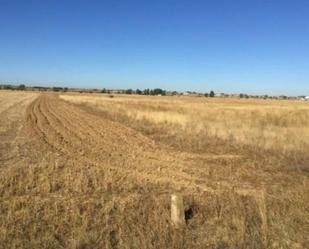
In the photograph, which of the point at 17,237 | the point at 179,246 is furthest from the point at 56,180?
the point at 179,246

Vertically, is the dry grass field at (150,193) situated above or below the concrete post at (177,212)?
below

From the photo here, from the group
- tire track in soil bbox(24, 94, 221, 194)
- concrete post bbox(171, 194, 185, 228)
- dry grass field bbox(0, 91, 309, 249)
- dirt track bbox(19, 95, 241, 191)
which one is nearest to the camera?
dry grass field bbox(0, 91, 309, 249)

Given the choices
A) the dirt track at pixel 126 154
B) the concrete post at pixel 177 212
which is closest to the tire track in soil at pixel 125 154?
the dirt track at pixel 126 154

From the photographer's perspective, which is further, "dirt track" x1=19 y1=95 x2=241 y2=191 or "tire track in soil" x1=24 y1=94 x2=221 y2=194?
"dirt track" x1=19 y1=95 x2=241 y2=191

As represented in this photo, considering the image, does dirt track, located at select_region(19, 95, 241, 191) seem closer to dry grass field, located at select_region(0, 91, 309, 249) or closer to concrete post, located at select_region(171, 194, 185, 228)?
dry grass field, located at select_region(0, 91, 309, 249)

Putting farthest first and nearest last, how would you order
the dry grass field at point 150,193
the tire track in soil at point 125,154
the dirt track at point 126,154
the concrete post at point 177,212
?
1. the dirt track at point 126,154
2. the tire track in soil at point 125,154
3. the concrete post at point 177,212
4. the dry grass field at point 150,193

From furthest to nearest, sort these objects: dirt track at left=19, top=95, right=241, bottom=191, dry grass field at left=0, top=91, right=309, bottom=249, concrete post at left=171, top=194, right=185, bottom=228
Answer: dirt track at left=19, top=95, right=241, bottom=191 < concrete post at left=171, top=194, right=185, bottom=228 < dry grass field at left=0, top=91, right=309, bottom=249

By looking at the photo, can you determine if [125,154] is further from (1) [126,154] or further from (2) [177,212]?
(2) [177,212]

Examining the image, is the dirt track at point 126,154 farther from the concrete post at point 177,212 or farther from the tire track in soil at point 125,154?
the concrete post at point 177,212

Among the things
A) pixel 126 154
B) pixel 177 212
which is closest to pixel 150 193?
pixel 177 212

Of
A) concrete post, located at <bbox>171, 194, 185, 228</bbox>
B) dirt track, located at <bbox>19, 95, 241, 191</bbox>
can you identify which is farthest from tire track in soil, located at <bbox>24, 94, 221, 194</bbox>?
concrete post, located at <bbox>171, 194, 185, 228</bbox>

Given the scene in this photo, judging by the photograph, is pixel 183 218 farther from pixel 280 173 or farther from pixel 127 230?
pixel 280 173

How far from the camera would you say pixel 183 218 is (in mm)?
7195

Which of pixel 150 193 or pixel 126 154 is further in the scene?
pixel 126 154
